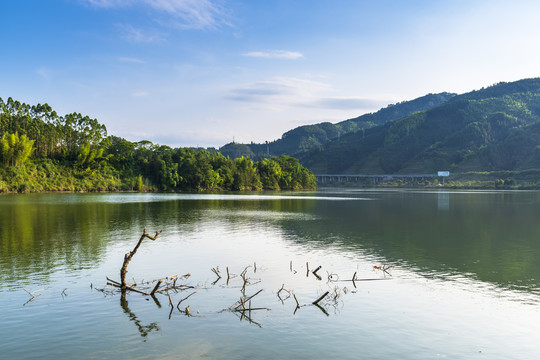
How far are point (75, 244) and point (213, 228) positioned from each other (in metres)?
14.5

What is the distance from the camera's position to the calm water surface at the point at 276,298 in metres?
13.1

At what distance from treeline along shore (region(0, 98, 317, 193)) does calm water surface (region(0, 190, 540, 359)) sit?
88189mm

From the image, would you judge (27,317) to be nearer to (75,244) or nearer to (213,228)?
(75,244)

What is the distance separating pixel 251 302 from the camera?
1772 centimetres

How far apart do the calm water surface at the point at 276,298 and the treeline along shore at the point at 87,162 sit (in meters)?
88.2

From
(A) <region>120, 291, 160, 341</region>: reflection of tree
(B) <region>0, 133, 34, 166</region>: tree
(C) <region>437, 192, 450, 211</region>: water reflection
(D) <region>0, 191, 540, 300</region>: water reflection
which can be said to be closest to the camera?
(A) <region>120, 291, 160, 341</region>: reflection of tree

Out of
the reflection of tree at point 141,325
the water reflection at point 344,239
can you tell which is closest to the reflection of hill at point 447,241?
the water reflection at point 344,239

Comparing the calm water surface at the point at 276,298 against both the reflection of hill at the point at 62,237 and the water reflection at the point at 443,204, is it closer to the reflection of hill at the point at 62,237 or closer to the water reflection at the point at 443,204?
the reflection of hill at the point at 62,237

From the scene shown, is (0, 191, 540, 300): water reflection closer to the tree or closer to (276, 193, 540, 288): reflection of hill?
(276, 193, 540, 288): reflection of hill

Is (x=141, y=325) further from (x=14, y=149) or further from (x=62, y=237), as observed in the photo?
(x=14, y=149)

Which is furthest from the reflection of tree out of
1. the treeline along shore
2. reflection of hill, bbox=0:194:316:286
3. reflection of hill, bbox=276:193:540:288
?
the treeline along shore

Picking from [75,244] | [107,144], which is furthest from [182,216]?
[107,144]

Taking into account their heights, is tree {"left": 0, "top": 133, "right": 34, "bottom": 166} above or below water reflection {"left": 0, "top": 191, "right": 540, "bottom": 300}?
above

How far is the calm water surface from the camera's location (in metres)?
13.1
